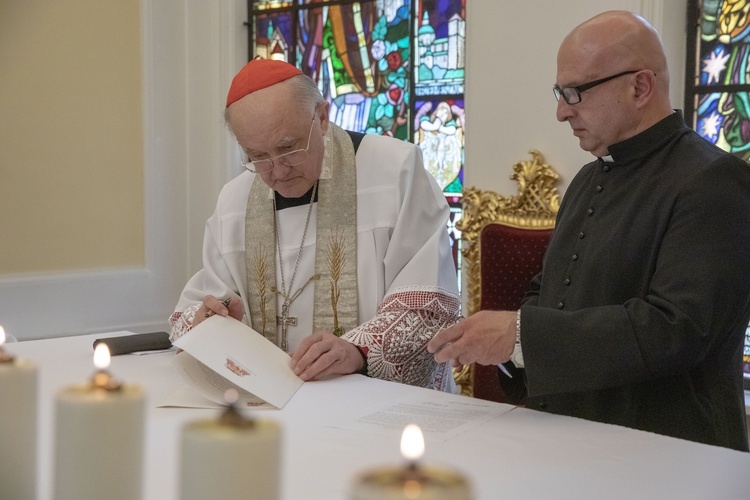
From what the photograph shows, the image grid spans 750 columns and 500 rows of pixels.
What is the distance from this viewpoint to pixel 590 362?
2203 mm

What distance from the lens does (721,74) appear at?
169 inches

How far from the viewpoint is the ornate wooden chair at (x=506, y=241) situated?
172 inches

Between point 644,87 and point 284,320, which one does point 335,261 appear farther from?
point 644,87

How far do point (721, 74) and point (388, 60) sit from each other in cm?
205

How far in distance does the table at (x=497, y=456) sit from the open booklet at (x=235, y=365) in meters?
0.09

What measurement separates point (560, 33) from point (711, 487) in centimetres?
321

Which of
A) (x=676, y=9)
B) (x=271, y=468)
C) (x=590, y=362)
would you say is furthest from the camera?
(x=676, y=9)

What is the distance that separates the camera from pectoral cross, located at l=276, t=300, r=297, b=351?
129 inches

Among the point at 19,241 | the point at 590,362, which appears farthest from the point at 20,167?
the point at 590,362

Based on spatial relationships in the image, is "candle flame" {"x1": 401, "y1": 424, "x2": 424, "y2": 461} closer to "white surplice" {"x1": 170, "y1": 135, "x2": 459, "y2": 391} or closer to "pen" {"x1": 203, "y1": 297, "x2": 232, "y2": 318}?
"white surplice" {"x1": 170, "y1": 135, "x2": 459, "y2": 391}

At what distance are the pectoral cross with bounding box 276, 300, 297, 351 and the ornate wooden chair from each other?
139 centimetres

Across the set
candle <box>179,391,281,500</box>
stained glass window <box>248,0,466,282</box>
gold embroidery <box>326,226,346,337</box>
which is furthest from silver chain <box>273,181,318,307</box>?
candle <box>179,391,281,500</box>

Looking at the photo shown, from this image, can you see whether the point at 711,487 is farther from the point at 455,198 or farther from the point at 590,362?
the point at 455,198

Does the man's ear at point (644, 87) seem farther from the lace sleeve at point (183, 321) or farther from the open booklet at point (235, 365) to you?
the lace sleeve at point (183, 321)
